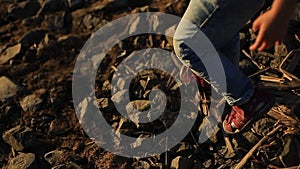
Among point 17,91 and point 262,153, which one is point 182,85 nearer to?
point 262,153

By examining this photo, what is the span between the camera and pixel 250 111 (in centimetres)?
254

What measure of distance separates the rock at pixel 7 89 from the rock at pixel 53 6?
65 centimetres

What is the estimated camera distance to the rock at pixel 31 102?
3053mm

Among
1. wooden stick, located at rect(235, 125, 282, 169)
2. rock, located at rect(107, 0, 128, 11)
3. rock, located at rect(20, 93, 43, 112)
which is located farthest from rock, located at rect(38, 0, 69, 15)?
wooden stick, located at rect(235, 125, 282, 169)

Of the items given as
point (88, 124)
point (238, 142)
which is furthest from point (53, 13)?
point (238, 142)

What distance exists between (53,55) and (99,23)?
13.1 inches

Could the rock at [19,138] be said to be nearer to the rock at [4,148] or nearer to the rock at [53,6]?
the rock at [4,148]

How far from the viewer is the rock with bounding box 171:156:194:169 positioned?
2598 millimetres

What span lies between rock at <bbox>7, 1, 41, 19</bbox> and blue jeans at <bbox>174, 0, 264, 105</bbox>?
1.59 meters

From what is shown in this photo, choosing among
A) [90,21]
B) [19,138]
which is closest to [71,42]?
[90,21]

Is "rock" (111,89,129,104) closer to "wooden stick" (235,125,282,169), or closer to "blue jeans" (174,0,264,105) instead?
"blue jeans" (174,0,264,105)

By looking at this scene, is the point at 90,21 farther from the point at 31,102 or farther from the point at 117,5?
the point at 31,102

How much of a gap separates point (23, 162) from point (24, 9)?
1.31 meters

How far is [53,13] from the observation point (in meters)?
3.66
